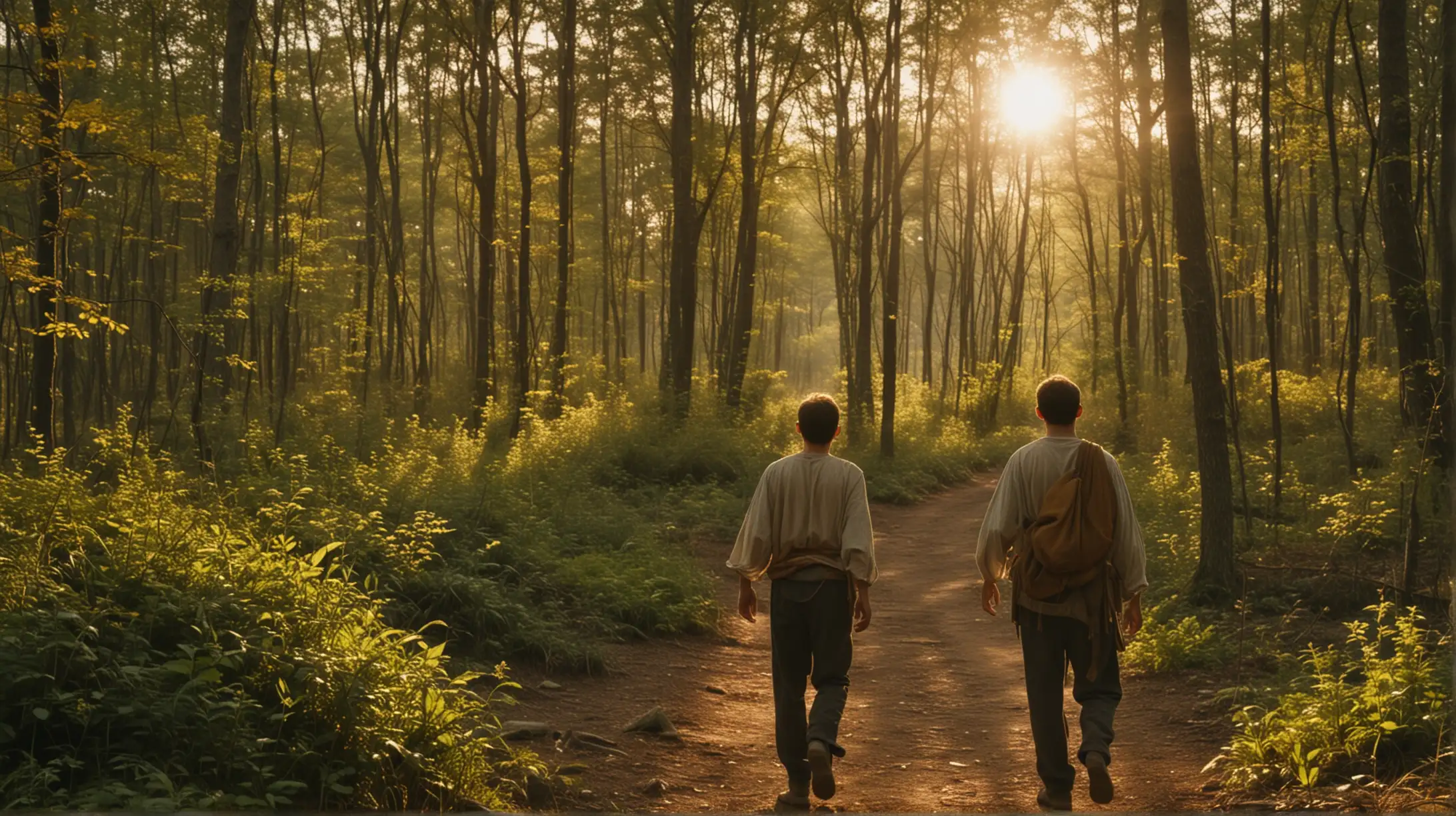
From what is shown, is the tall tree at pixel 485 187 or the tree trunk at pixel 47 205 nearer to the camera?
the tree trunk at pixel 47 205

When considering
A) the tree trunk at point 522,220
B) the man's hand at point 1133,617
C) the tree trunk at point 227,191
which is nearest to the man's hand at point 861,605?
the man's hand at point 1133,617

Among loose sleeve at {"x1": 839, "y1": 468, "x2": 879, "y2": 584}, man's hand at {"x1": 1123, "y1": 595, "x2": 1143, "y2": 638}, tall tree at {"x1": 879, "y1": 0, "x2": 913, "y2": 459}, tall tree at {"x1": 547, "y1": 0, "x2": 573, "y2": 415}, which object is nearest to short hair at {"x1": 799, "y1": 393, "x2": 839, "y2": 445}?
loose sleeve at {"x1": 839, "y1": 468, "x2": 879, "y2": 584}

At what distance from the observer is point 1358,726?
517cm

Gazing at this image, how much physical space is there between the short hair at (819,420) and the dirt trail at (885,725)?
1.88 metres

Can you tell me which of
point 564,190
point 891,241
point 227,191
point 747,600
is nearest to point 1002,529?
point 747,600

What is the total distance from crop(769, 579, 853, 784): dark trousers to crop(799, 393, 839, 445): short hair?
2.38 ft

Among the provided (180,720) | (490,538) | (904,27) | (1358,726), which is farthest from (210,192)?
(1358,726)

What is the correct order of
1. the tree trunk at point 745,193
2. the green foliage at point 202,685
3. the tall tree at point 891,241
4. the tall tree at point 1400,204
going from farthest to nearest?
1. the tree trunk at point 745,193
2. the tall tree at point 891,241
3. the tall tree at point 1400,204
4. the green foliage at point 202,685

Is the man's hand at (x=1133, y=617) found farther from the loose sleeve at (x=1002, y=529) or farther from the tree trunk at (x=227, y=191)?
the tree trunk at (x=227, y=191)

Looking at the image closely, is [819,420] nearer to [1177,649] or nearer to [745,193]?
[1177,649]

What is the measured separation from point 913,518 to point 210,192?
22041mm

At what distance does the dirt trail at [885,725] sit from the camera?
5.59m

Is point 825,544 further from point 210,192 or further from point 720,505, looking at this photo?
point 210,192

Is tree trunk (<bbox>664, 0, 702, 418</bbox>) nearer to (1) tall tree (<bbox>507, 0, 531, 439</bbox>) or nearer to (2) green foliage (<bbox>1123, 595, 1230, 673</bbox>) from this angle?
(1) tall tree (<bbox>507, 0, 531, 439</bbox>)
